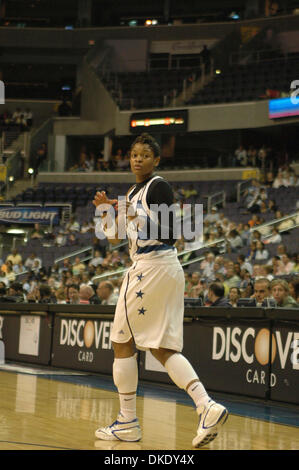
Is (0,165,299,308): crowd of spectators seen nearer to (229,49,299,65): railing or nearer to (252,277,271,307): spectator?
(252,277,271,307): spectator

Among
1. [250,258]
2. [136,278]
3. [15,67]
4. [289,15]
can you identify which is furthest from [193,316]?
[15,67]

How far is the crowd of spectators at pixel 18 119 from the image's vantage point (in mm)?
33625

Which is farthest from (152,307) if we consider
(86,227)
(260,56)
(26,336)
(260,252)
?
(260,56)

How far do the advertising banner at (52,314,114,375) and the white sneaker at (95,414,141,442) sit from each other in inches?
200

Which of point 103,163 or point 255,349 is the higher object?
point 103,163

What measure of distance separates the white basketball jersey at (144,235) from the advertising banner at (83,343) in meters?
5.13

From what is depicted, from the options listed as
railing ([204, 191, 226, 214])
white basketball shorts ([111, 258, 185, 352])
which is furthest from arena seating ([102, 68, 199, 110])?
white basketball shorts ([111, 258, 185, 352])

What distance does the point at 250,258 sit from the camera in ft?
52.0

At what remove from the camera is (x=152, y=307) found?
194 inches

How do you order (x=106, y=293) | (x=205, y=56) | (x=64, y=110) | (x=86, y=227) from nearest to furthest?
(x=106, y=293) → (x=86, y=227) → (x=205, y=56) → (x=64, y=110)

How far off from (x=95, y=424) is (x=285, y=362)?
7.97 feet

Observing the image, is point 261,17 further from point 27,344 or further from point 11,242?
point 27,344

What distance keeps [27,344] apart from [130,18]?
27.5 meters

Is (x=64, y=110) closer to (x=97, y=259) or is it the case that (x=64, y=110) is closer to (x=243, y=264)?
(x=97, y=259)
